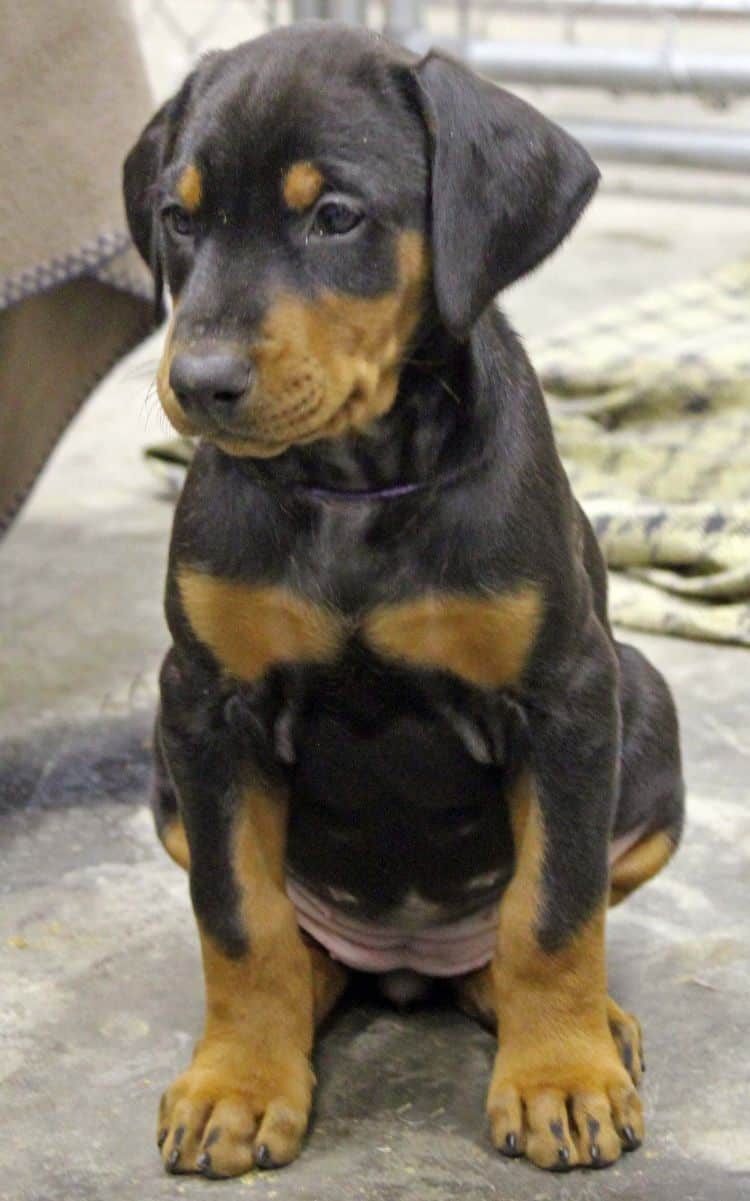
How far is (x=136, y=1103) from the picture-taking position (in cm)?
291

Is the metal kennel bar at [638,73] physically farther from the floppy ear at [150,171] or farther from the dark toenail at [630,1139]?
the dark toenail at [630,1139]

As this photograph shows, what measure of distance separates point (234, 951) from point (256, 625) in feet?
1.58

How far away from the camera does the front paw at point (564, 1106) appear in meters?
2.69

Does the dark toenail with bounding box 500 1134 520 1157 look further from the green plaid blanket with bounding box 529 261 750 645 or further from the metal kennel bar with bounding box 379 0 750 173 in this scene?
the metal kennel bar with bounding box 379 0 750 173

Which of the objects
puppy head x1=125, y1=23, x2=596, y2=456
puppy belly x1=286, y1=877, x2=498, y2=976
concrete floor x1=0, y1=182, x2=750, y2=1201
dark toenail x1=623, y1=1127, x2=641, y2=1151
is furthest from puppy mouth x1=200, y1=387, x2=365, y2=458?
dark toenail x1=623, y1=1127, x2=641, y2=1151

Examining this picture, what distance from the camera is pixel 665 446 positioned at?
559cm

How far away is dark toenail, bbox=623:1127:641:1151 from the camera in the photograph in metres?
2.73

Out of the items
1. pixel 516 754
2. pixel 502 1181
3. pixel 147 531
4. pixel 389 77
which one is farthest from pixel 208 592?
pixel 147 531

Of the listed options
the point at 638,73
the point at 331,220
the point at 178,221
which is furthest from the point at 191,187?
the point at 638,73

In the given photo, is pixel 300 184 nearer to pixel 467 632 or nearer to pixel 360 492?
pixel 360 492

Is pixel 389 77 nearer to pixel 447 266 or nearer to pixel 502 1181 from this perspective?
pixel 447 266

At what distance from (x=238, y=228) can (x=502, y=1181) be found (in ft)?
4.38

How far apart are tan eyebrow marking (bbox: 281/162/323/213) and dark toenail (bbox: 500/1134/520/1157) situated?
1302 millimetres

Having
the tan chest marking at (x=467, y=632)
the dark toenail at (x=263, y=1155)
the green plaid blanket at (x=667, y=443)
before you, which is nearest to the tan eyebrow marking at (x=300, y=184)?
the tan chest marking at (x=467, y=632)
